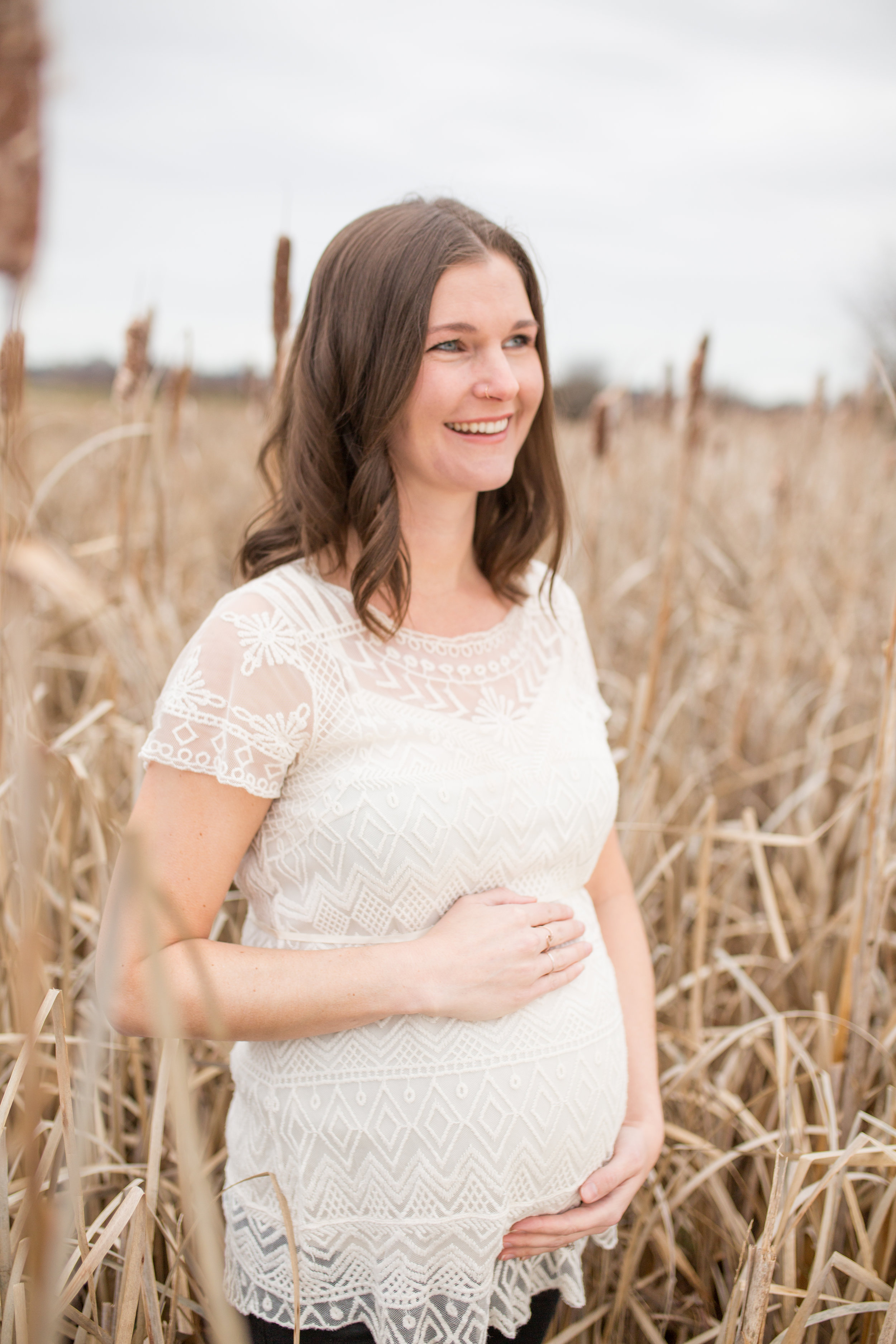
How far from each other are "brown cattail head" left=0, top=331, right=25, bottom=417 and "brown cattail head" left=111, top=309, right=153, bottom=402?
1170mm

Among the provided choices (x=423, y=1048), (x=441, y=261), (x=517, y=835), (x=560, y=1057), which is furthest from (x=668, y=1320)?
(x=441, y=261)

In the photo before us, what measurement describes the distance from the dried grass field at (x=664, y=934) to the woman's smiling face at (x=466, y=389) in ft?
1.62

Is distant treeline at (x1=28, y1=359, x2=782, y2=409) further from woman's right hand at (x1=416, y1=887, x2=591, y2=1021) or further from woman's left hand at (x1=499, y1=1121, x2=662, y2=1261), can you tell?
woman's left hand at (x1=499, y1=1121, x2=662, y2=1261)

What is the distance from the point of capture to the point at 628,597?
3.61 metres

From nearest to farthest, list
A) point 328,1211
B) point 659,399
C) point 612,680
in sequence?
point 328,1211, point 612,680, point 659,399

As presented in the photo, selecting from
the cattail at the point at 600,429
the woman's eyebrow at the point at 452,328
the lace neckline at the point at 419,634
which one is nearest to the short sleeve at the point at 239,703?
the lace neckline at the point at 419,634

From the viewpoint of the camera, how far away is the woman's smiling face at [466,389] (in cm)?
122

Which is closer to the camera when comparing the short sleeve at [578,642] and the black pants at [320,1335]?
the black pants at [320,1335]

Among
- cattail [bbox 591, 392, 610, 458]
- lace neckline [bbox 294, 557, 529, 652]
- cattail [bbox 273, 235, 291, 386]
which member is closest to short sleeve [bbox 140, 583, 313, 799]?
lace neckline [bbox 294, 557, 529, 652]

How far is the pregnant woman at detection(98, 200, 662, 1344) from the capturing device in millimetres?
1021

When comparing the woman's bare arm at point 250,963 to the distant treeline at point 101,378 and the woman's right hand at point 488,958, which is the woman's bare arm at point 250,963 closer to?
the woman's right hand at point 488,958

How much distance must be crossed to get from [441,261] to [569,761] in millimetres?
704

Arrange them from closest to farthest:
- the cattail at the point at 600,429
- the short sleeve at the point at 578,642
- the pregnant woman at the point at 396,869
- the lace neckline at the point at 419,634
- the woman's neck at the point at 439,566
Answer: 1. the pregnant woman at the point at 396,869
2. the lace neckline at the point at 419,634
3. the woman's neck at the point at 439,566
4. the short sleeve at the point at 578,642
5. the cattail at the point at 600,429

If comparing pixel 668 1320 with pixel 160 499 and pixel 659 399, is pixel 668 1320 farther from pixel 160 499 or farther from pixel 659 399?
pixel 659 399
